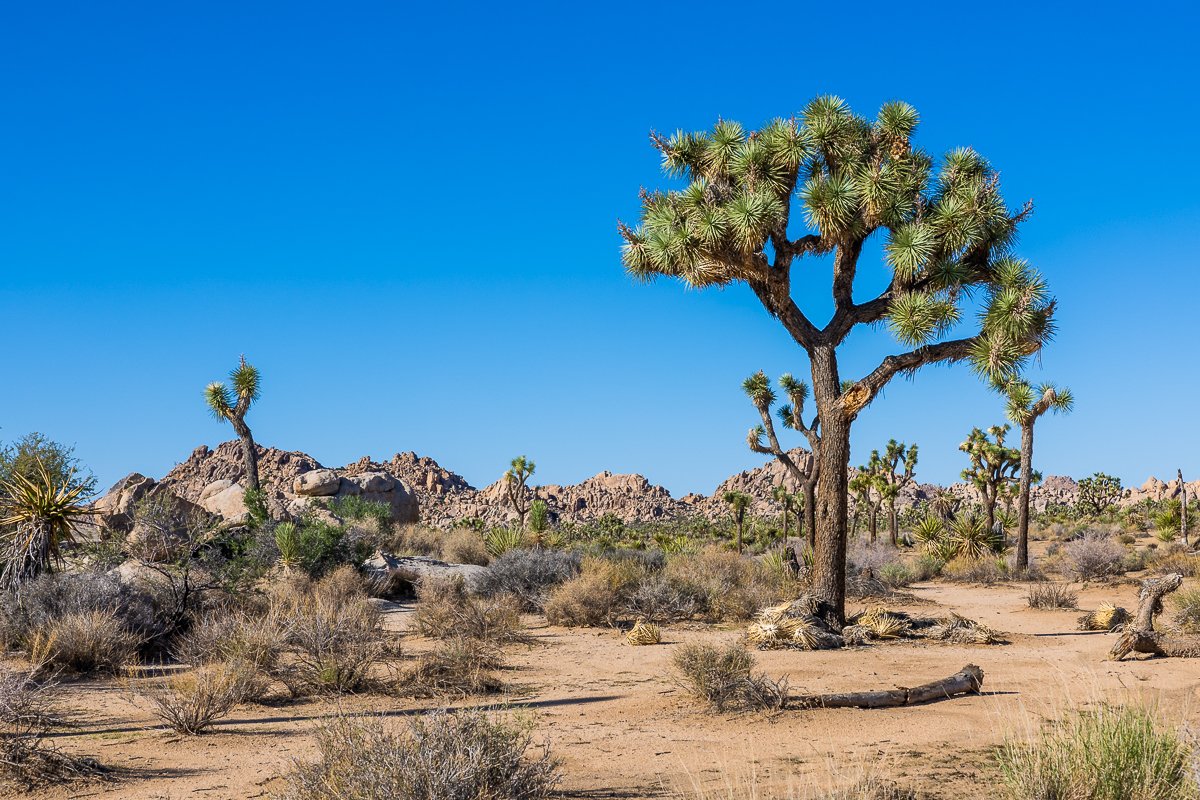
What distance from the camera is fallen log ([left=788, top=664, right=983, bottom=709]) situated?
29.3 ft

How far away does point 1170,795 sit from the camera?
15.2ft

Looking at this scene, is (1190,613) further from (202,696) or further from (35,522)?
(35,522)

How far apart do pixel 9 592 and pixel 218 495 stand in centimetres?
2083

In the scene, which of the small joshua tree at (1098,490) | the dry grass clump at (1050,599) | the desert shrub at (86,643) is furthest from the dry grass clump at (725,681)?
the small joshua tree at (1098,490)

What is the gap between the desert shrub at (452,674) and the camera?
982 centimetres

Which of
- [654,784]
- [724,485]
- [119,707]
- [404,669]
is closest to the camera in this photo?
[654,784]

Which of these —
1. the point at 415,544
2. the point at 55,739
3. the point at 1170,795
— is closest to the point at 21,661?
the point at 55,739

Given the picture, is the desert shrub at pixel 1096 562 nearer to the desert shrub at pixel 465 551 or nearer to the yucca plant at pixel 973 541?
the yucca plant at pixel 973 541

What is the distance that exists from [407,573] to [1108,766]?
16.6 metres

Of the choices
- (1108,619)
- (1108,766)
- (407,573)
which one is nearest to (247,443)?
(407,573)

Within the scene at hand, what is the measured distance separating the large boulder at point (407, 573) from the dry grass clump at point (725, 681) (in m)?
9.51

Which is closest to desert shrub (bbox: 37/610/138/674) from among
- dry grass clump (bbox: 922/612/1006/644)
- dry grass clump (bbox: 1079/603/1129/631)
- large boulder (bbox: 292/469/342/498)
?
dry grass clump (bbox: 922/612/1006/644)

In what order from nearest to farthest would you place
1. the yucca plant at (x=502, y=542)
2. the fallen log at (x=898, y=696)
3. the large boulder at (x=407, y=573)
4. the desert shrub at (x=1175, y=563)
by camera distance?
the fallen log at (x=898, y=696) < the large boulder at (x=407, y=573) < the desert shrub at (x=1175, y=563) < the yucca plant at (x=502, y=542)

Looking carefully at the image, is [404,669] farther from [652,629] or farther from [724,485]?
[724,485]
